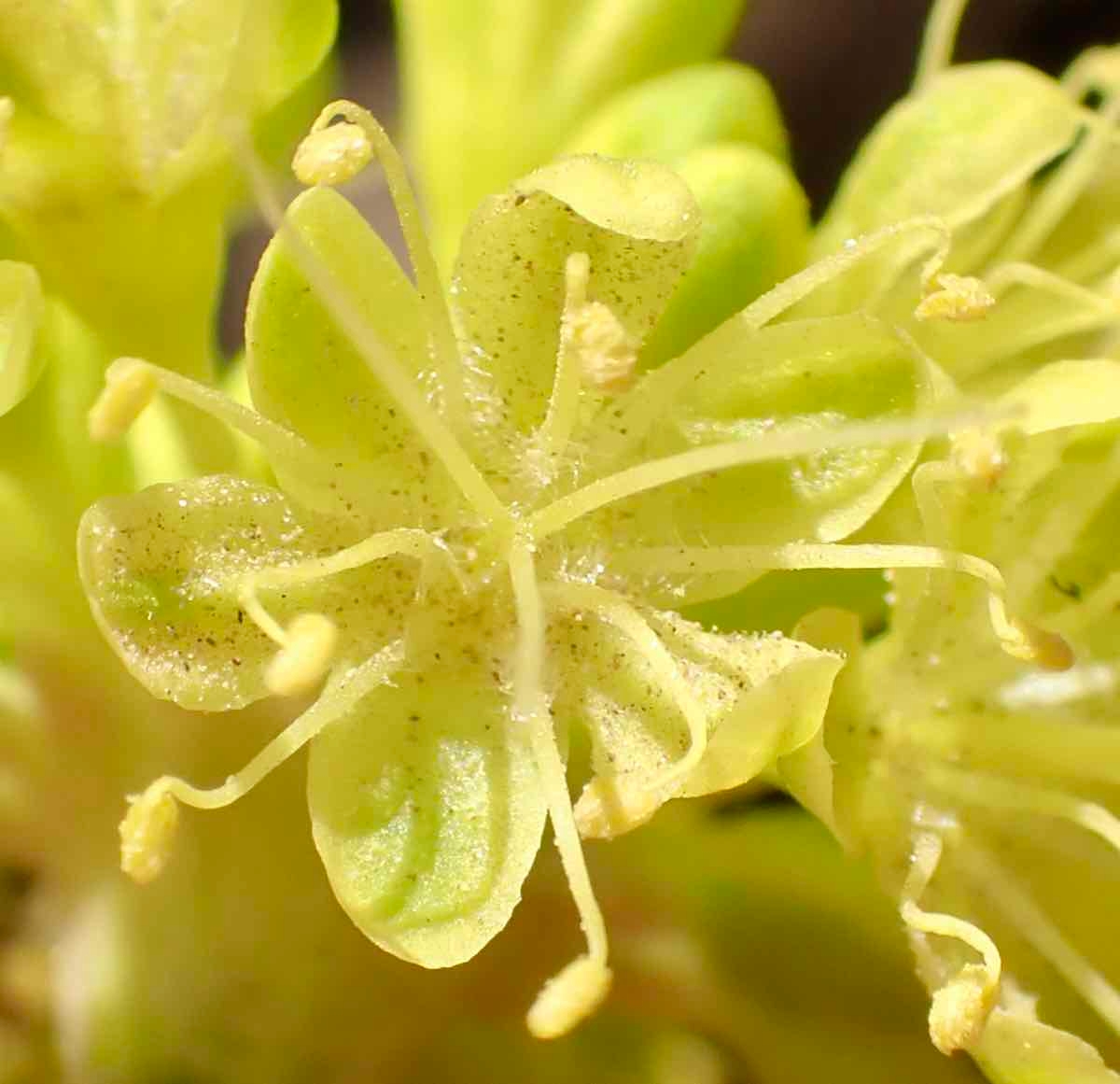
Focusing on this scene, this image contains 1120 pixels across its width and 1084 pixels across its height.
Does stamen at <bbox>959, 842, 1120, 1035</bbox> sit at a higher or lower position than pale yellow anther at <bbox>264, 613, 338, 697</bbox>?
lower

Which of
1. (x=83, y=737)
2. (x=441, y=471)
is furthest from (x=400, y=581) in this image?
(x=83, y=737)

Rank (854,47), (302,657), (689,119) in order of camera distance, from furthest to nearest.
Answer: (854,47) → (689,119) → (302,657)

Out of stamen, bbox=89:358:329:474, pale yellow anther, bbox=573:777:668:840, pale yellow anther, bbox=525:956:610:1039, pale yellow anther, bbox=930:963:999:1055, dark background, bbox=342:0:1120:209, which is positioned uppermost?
stamen, bbox=89:358:329:474

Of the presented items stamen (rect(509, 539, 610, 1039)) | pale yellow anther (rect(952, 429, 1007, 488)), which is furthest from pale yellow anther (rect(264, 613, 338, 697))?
pale yellow anther (rect(952, 429, 1007, 488))

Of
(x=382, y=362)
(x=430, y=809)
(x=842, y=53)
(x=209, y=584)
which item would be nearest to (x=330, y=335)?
(x=382, y=362)

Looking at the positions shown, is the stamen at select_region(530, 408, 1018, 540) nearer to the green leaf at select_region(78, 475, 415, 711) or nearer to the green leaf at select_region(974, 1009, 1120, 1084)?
the green leaf at select_region(78, 475, 415, 711)

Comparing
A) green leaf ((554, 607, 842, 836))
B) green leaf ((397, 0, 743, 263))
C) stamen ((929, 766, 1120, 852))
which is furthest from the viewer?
green leaf ((397, 0, 743, 263))

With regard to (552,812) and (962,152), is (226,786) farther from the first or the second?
(962,152)
